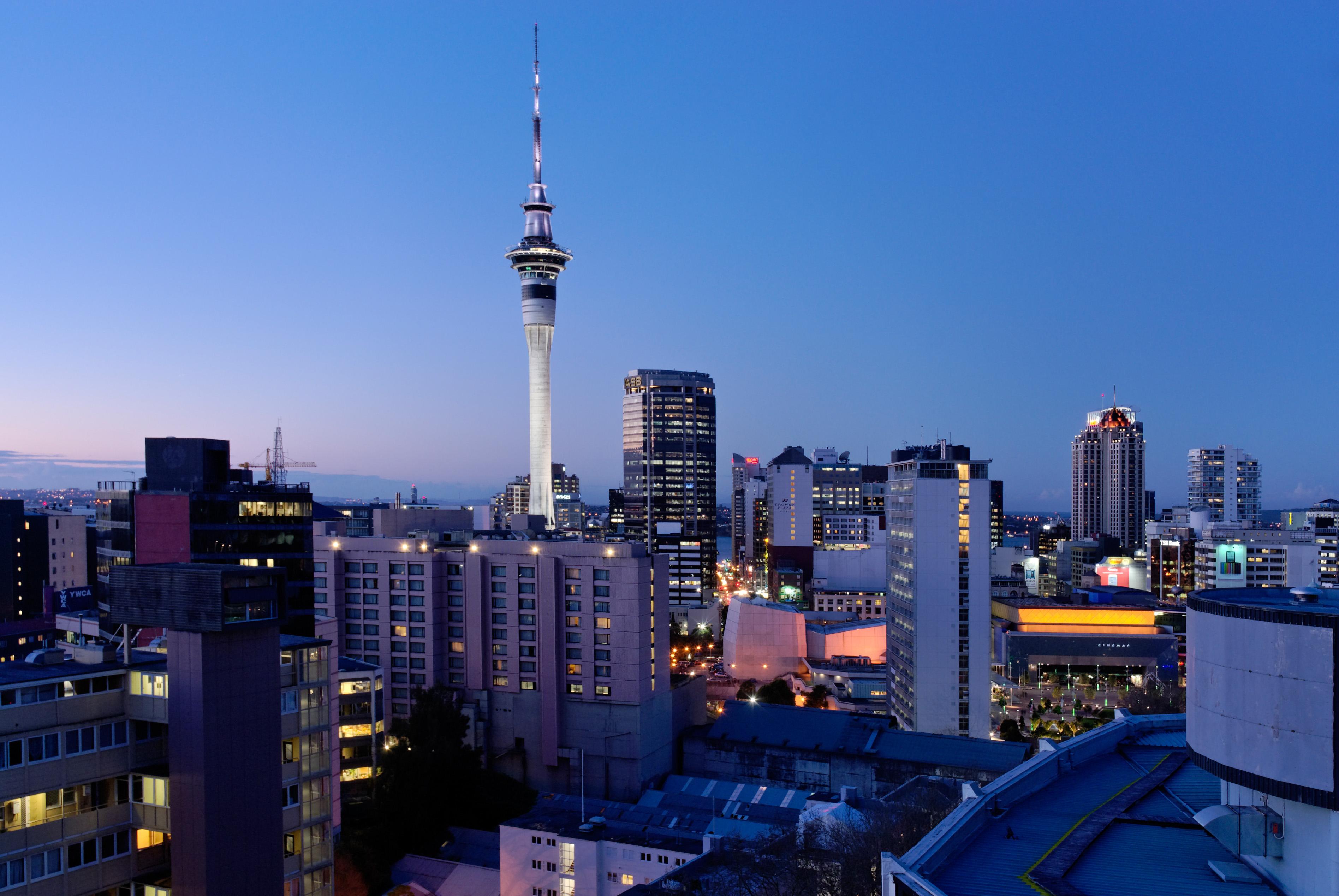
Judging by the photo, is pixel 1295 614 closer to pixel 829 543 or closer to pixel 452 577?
pixel 452 577

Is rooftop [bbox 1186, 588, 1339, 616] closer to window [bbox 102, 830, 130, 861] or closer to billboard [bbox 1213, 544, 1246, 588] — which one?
window [bbox 102, 830, 130, 861]

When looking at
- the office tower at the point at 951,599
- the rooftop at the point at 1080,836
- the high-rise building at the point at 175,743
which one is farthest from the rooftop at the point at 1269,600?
the office tower at the point at 951,599

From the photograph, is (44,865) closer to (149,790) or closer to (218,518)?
(149,790)

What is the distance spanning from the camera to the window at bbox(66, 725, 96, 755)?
56.2 feet

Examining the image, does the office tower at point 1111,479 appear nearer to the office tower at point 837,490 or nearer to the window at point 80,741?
the office tower at point 837,490

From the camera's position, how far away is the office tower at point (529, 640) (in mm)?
41406

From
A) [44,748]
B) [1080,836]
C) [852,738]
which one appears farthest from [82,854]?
[852,738]

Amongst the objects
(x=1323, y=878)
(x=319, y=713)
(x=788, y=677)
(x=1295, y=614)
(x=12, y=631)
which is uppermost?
(x=1295, y=614)

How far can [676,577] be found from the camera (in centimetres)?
11069

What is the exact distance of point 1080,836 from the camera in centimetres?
1138

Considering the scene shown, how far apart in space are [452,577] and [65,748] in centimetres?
2786

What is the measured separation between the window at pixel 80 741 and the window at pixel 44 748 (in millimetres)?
152

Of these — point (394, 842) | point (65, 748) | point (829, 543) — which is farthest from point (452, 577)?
point (829, 543)

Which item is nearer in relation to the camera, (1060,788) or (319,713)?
(1060,788)
